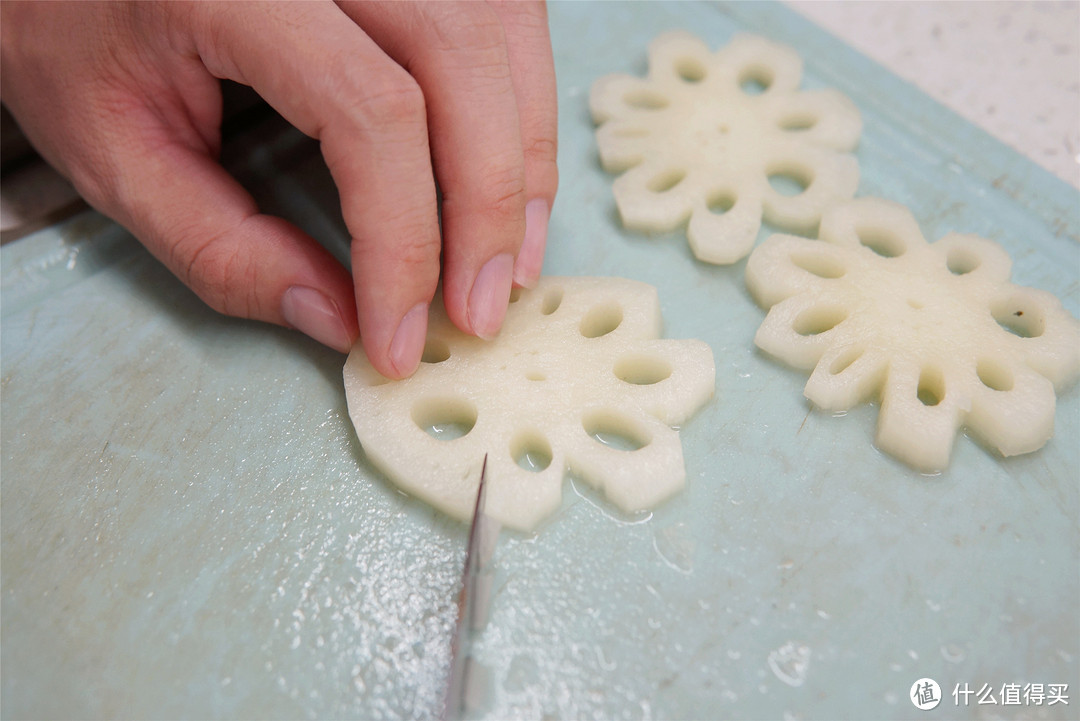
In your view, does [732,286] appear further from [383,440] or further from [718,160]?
[383,440]

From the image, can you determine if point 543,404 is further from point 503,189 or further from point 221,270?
point 221,270

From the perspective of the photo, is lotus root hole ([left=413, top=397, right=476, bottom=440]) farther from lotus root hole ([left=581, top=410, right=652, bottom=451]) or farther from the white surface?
the white surface

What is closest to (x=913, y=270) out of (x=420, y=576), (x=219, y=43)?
(x=420, y=576)

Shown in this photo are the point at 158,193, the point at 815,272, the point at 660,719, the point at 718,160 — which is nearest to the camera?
the point at 660,719

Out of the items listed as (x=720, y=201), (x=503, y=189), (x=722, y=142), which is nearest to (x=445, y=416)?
(x=503, y=189)

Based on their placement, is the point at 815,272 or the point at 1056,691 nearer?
the point at 1056,691

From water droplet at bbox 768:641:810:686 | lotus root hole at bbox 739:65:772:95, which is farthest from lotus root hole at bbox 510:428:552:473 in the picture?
lotus root hole at bbox 739:65:772:95

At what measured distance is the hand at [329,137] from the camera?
4.07 feet

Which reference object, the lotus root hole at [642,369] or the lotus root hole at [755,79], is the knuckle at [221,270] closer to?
the lotus root hole at [642,369]

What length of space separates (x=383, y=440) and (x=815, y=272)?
0.95 m

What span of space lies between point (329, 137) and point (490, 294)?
364 millimetres

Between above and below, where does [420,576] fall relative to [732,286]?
below

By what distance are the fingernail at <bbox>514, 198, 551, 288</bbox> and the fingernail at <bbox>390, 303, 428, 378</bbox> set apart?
8.8 inches

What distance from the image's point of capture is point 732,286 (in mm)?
1619
